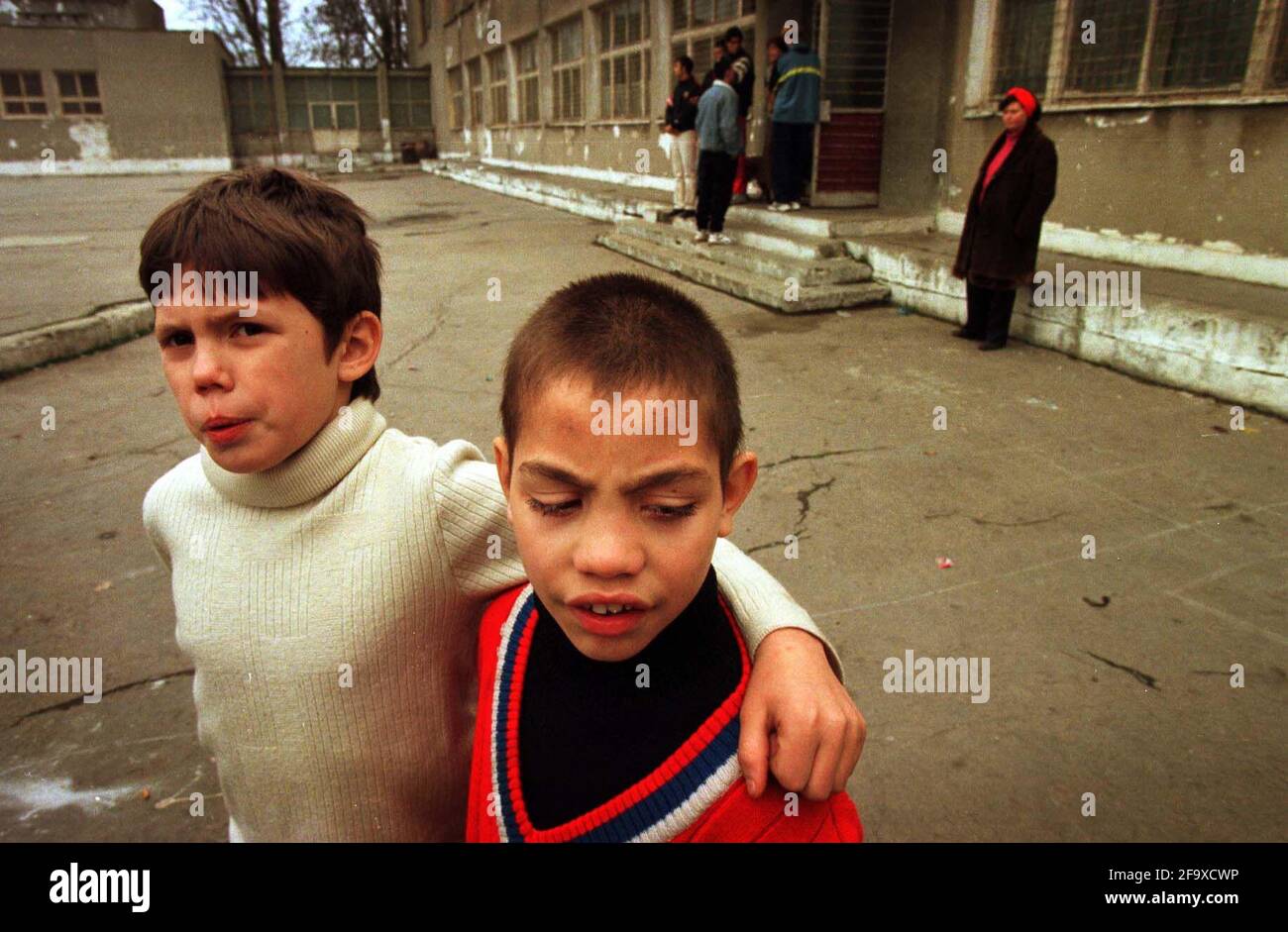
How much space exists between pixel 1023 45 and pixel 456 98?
24718 millimetres

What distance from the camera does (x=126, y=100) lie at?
27312mm

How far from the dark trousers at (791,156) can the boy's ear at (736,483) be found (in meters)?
8.32

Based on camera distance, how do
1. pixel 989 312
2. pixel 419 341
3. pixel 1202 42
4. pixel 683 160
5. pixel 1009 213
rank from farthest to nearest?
pixel 683 160 → pixel 419 341 → pixel 989 312 → pixel 1202 42 → pixel 1009 213

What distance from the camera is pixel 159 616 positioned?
106 inches

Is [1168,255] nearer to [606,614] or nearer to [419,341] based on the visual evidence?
[419,341]

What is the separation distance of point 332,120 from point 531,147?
46.6ft

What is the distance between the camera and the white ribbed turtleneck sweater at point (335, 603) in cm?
117

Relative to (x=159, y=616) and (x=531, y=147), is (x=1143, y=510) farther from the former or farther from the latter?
(x=531, y=147)

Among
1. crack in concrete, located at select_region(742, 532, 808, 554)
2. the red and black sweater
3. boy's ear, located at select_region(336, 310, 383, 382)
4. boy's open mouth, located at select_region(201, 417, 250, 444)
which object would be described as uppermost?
boy's ear, located at select_region(336, 310, 383, 382)

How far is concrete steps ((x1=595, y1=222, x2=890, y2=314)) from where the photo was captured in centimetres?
677

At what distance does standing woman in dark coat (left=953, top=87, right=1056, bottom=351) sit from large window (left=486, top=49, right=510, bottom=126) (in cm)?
1845

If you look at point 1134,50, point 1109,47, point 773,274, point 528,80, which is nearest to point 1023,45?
point 1109,47

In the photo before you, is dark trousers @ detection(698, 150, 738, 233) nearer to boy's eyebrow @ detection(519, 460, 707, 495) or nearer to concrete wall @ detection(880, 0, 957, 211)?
concrete wall @ detection(880, 0, 957, 211)

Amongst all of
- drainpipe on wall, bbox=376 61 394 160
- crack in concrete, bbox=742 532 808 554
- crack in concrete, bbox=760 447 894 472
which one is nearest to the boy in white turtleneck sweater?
crack in concrete, bbox=742 532 808 554
